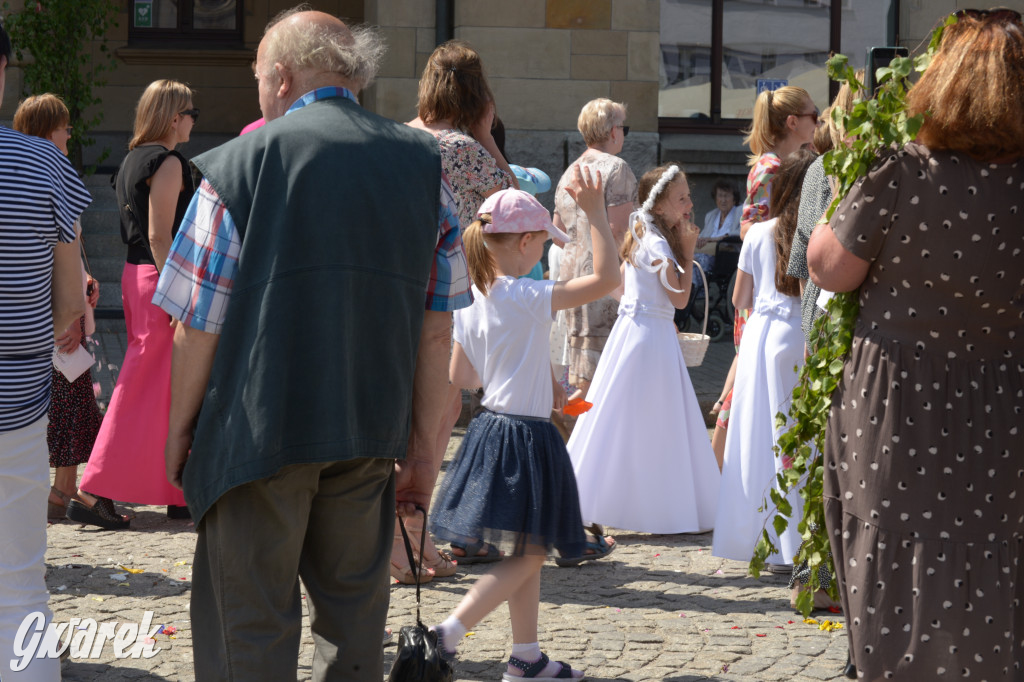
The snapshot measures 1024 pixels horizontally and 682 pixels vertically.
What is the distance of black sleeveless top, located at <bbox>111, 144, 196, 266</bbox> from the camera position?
609cm

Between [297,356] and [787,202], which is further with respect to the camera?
[787,202]

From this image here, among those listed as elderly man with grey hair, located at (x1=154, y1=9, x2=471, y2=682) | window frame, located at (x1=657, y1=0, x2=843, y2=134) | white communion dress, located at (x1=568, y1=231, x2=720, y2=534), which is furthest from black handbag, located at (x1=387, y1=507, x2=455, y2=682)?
window frame, located at (x1=657, y1=0, x2=843, y2=134)

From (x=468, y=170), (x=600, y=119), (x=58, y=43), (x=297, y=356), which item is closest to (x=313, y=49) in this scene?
(x=297, y=356)

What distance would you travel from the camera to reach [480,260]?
4.51 meters

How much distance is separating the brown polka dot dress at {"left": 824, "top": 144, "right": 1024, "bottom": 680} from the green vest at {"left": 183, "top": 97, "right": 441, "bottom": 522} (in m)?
1.24

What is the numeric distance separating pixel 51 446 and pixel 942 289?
15.3 feet

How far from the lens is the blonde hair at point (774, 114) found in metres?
6.17

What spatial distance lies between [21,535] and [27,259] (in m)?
0.77

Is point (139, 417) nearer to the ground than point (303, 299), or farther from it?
nearer to the ground

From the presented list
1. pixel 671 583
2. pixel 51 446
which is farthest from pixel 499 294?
pixel 51 446

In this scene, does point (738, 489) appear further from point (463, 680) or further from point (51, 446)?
point (51, 446)

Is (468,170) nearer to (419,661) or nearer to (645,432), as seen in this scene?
(645,432)

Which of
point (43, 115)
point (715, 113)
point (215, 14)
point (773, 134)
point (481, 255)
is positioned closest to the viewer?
point (481, 255)

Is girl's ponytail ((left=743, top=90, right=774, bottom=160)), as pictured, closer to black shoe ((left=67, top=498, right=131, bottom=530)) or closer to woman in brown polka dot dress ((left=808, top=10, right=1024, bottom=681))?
woman in brown polka dot dress ((left=808, top=10, right=1024, bottom=681))
